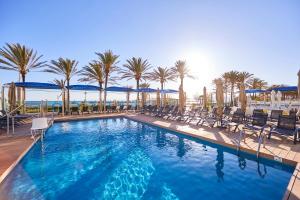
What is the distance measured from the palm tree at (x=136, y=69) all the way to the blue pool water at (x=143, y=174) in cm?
1542

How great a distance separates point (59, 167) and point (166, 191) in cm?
341

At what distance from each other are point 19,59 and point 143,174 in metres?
16.7

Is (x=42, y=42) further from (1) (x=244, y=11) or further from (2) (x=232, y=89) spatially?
(2) (x=232, y=89)

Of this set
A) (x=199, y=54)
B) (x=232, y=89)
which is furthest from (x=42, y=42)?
(x=232, y=89)

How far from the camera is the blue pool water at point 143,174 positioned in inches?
148

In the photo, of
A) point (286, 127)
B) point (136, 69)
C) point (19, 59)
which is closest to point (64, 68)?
point (19, 59)

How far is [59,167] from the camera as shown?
5172 millimetres

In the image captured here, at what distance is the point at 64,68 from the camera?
706 inches

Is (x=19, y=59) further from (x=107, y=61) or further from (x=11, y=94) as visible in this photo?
(x=107, y=61)

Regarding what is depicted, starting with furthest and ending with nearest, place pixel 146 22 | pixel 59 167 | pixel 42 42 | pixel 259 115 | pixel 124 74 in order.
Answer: pixel 124 74
pixel 42 42
pixel 146 22
pixel 259 115
pixel 59 167

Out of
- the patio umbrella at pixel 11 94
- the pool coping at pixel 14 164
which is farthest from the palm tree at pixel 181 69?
the pool coping at pixel 14 164

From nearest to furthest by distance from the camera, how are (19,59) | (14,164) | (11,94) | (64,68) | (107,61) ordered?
(14,164)
(11,94)
(19,59)
(64,68)
(107,61)

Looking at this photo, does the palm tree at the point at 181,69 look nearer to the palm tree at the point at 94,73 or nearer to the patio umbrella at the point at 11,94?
the palm tree at the point at 94,73

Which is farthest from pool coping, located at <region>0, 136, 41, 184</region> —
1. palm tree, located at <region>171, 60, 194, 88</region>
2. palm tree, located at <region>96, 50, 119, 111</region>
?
palm tree, located at <region>171, 60, 194, 88</region>
